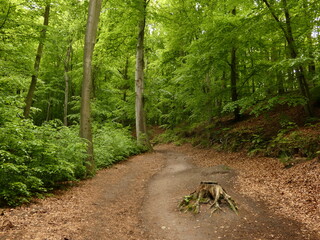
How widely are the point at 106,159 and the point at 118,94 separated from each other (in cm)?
1583

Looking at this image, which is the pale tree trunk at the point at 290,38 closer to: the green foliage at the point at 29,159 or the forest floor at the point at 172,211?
the forest floor at the point at 172,211

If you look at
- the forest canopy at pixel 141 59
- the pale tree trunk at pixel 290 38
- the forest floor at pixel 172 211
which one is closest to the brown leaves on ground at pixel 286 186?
the forest floor at pixel 172 211

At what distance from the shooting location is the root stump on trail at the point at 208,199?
5977 mm

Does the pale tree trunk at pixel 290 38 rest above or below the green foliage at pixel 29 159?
above

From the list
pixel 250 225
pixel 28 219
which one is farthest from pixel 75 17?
pixel 250 225

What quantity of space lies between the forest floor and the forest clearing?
1.4 inches

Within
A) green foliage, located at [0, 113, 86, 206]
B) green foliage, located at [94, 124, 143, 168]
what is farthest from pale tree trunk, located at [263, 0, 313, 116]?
green foliage, located at [0, 113, 86, 206]

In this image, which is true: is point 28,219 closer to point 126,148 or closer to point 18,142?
point 18,142

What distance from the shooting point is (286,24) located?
10.6 metres

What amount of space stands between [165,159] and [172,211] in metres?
8.58

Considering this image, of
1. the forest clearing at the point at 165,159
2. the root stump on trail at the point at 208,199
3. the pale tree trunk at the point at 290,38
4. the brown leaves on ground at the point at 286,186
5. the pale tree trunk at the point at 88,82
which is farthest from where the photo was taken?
the pale tree trunk at the point at 290,38

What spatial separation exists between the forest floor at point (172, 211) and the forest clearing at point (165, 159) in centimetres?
3

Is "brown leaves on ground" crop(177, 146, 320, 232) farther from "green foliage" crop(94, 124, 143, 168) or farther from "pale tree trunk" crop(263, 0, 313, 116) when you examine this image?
"green foliage" crop(94, 124, 143, 168)

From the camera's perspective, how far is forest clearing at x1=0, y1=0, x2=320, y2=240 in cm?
521
